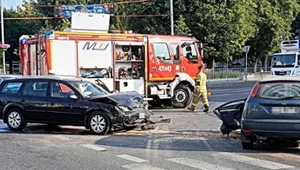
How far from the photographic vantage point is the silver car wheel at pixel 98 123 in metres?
11.8

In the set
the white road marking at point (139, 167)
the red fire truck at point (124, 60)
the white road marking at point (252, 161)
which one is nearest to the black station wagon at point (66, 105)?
the red fire truck at point (124, 60)

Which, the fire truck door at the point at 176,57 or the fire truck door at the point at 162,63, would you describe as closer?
the fire truck door at the point at 162,63

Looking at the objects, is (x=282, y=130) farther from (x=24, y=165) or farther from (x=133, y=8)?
(x=133, y=8)

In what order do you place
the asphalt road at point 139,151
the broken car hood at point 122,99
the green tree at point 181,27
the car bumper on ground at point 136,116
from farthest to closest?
the green tree at point 181,27 < the broken car hood at point 122,99 < the car bumper on ground at point 136,116 < the asphalt road at point 139,151

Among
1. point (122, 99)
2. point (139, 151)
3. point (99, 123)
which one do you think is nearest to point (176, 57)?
point (122, 99)

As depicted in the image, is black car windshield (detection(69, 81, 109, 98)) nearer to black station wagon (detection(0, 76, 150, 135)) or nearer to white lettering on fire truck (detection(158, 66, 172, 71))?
black station wagon (detection(0, 76, 150, 135))

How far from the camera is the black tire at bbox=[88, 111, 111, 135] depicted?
11.8 meters

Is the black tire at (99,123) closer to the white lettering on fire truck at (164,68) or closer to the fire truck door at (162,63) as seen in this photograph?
the fire truck door at (162,63)

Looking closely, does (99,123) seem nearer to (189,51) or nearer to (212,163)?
(212,163)

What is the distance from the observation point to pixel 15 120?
12812 mm

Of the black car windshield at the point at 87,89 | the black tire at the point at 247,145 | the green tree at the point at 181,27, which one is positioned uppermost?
the green tree at the point at 181,27

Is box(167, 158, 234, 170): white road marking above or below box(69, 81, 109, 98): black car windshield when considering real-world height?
below

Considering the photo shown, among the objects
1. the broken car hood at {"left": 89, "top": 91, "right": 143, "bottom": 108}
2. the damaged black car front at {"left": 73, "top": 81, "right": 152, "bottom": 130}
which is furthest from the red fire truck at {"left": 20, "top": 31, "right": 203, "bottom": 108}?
the broken car hood at {"left": 89, "top": 91, "right": 143, "bottom": 108}

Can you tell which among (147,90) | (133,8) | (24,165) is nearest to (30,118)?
(24,165)
